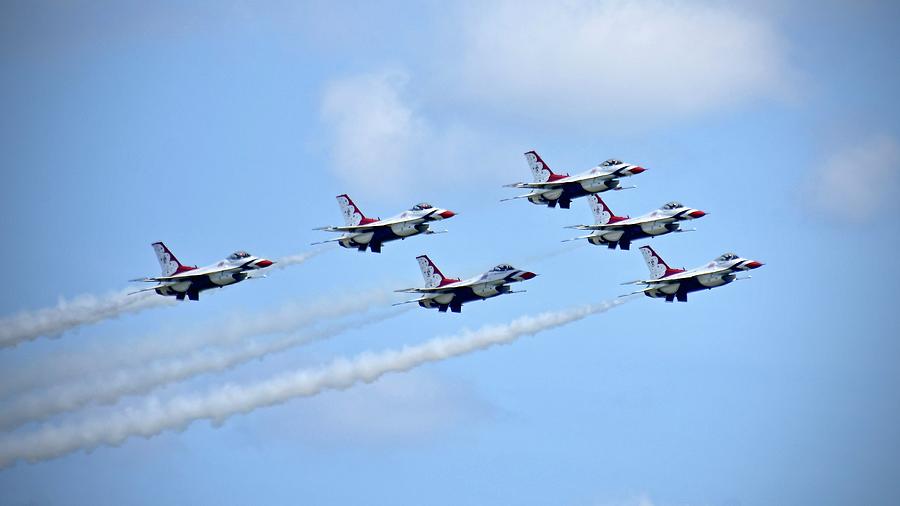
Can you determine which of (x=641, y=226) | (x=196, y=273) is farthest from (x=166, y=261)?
(x=641, y=226)

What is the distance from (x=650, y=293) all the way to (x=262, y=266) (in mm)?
24298

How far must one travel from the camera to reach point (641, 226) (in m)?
107

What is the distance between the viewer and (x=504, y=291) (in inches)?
3964

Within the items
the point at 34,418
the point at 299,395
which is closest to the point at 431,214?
the point at 299,395

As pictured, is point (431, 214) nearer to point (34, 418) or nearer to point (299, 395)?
point (299, 395)

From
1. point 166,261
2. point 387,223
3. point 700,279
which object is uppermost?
point 387,223

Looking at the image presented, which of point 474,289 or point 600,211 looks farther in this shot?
point 600,211

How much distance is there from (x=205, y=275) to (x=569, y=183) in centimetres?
2404

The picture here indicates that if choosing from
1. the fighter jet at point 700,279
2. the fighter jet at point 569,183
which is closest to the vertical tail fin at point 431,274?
the fighter jet at point 569,183

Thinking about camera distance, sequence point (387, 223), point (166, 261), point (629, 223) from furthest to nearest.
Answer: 1. point (629, 223)
2. point (387, 223)
3. point (166, 261)

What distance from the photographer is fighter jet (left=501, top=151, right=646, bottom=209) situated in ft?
353

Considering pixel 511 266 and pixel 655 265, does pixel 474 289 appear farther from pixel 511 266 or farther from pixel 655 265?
pixel 655 265

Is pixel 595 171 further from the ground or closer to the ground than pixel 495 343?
further from the ground

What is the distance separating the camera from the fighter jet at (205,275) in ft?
329
